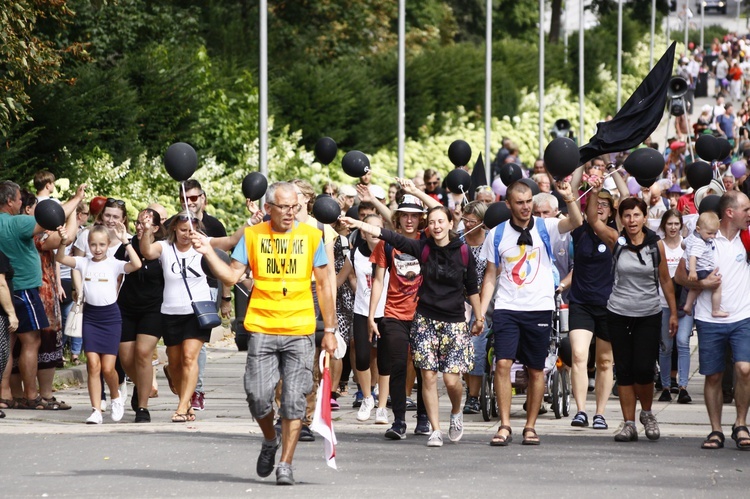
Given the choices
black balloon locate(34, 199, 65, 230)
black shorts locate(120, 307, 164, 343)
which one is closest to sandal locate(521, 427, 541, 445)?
black shorts locate(120, 307, 164, 343)

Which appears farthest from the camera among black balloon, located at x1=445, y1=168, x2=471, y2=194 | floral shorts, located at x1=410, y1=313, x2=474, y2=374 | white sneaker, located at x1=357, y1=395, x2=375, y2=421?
black balloon, located at x1=445, y1=168, x2=471, y2=194

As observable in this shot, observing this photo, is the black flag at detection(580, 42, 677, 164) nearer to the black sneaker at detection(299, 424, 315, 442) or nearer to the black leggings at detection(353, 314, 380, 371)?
the black leggings at detection(353, 314, 380, 371)

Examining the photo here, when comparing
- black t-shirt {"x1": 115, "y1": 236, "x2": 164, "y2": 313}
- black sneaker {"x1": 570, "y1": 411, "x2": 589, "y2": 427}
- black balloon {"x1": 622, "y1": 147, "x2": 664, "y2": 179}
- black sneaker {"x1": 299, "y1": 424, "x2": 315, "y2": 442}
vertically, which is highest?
black balloon {"x1": 622, "y1": 147, "x2": 664, "y2": 179}

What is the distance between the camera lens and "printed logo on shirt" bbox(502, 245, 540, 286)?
10984 millimetres

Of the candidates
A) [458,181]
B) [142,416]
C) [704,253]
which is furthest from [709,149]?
[142,416]

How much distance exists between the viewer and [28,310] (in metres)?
13.1

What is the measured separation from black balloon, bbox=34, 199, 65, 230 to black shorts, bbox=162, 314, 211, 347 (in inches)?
45.6

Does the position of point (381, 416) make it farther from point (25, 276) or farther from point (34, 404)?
point (25, 276)

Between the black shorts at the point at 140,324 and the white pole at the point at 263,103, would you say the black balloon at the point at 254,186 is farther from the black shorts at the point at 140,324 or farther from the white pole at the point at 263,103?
the white pole at the point at 263,103

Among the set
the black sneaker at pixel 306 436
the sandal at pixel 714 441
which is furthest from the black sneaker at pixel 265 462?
the sandal at pixel 714 441

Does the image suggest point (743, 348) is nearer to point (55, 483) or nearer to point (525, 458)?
point (525, 458)

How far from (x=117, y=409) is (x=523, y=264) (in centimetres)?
365

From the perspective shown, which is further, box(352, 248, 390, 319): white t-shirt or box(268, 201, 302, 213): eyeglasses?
box(352, 248, 390, 319): white t-shirt

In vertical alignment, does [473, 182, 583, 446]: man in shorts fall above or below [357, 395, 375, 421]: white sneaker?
above
